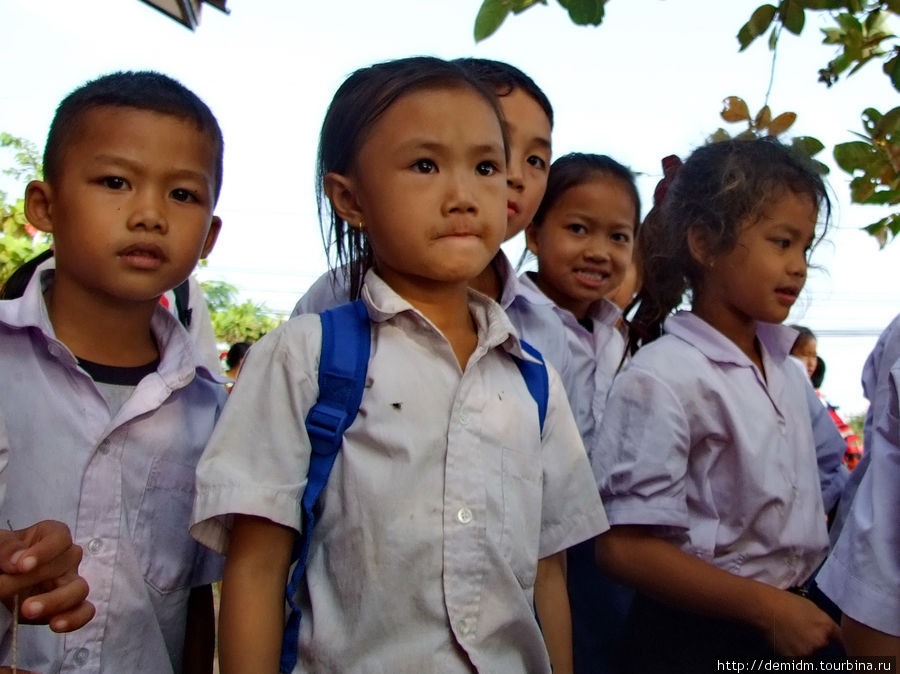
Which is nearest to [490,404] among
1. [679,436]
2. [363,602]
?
[363,602]

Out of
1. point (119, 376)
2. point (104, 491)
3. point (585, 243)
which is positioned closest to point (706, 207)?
point (585, 243)

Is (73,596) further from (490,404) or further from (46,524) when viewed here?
(490,404)

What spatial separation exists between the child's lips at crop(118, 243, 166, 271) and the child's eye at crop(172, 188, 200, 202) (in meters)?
0.12

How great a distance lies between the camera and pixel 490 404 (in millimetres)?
1719

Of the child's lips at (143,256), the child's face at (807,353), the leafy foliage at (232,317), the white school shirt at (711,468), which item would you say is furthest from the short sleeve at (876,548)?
the leafy foliage at (232,317)

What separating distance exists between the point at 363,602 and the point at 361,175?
0.76 m

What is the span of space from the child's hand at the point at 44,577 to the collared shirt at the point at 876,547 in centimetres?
133

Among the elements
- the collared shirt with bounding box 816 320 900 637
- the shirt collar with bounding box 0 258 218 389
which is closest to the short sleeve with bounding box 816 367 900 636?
the collared shirt with bounding box 816 320 900 637

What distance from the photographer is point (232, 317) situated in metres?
17.8

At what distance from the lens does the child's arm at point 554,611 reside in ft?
6.05

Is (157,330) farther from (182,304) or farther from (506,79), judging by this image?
(506,79)

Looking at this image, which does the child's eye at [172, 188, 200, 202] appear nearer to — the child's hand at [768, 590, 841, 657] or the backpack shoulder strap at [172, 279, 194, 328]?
the backpack shoulder strap at [172, 279, 194, 328]

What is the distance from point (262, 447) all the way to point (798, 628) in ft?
3.86

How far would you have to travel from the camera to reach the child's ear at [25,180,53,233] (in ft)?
6.24
